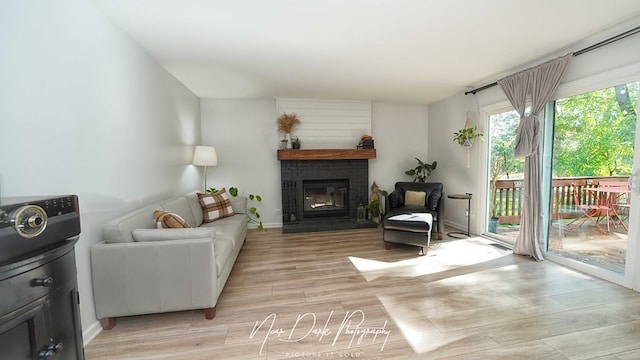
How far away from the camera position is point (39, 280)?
34.8 inches

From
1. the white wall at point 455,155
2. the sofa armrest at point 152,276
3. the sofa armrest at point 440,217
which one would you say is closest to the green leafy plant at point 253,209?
the sofa armrest at point 152,276

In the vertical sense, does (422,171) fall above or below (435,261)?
above

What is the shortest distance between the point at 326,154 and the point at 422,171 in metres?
2.08

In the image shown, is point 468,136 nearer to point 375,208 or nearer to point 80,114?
point 375,208

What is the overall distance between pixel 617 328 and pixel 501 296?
67 centimetres

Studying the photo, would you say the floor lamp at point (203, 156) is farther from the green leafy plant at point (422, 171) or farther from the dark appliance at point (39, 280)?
the green leafy plant at point (422, 171)

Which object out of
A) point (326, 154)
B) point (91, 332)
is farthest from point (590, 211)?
point (91, 332)

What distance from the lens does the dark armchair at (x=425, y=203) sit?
3.84 metres

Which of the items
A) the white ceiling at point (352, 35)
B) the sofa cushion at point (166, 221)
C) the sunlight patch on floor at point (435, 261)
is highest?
the white ceiling at point (352, 35)

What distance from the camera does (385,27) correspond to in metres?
2.24

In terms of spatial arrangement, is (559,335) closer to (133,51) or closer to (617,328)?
(617,328)

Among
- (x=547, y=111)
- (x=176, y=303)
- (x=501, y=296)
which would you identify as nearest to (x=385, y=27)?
(x=547, y=111)

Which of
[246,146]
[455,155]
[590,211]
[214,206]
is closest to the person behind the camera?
[590,211]

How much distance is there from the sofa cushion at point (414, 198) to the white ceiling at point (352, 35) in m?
1.78
